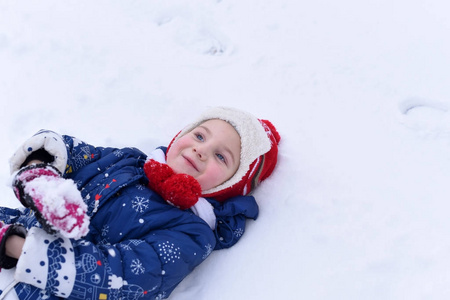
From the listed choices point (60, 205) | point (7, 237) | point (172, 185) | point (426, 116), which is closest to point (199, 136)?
point (172, 185)

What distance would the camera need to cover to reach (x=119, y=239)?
183 cm

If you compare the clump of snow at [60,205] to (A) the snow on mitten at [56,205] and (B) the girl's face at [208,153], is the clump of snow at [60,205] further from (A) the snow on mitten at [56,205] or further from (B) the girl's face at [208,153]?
(B) the girl's face at [208,153]

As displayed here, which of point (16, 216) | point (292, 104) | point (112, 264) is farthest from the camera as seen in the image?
point (292, 104)

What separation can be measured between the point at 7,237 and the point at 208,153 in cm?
91

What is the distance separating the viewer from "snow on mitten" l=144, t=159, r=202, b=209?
185cm

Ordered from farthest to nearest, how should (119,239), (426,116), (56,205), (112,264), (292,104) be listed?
(292,104) < (426,116) < (119,239) < (112,264) < (56,205)

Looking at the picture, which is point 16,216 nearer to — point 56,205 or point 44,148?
point 44,148

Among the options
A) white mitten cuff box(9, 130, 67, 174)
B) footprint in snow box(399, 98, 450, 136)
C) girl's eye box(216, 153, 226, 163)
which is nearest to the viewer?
white mitten cuff box(9, 130, 67, 174)

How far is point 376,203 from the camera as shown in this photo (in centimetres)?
198

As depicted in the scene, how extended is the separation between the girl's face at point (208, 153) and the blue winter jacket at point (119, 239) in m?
0.15

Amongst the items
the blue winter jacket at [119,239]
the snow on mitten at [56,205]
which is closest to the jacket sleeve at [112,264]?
the blue winter jacket at [119,239]

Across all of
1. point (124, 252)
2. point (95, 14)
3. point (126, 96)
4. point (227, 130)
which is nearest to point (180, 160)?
point (227, 130)

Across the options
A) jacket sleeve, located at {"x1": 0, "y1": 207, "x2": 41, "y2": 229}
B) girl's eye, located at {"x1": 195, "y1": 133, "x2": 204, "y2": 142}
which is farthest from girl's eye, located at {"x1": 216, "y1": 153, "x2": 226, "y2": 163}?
jacket sleeve, located at {"x1": 0, "y1": 207, "x2": 41, "y2": 229}

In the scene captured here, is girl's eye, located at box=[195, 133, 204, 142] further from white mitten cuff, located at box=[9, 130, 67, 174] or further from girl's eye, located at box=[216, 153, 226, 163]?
white mitten cuff, located at box=[9, 130, 67, 174]
